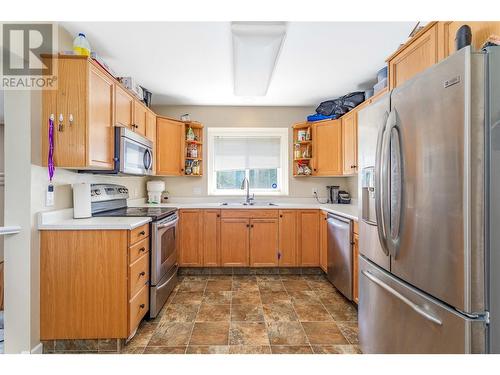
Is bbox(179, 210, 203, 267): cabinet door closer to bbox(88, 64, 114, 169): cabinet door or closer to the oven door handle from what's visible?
the oven door handle

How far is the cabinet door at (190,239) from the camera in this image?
3.28m

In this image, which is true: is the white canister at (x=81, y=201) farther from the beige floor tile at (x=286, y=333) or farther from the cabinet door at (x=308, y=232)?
the cabinet door at (x=308, y=232)

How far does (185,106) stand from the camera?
12.5 feet

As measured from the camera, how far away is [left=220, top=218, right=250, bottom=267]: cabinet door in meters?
3.29

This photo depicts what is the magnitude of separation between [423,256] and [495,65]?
0.77 m

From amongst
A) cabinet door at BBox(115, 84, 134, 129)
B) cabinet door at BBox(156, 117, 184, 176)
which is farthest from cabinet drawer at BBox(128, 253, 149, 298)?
cabinet door at BBox(156, 117, 184, 176)

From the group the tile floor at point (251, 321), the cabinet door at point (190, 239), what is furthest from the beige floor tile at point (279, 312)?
the cabinet door at point (190, 239)

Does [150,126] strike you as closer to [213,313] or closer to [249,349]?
[213,313]

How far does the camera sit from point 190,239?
10.8 feet

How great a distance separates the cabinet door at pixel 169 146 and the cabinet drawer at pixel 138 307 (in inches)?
69.1

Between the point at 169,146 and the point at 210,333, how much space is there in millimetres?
2469

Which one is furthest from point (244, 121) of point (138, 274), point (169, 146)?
point (138, 274)

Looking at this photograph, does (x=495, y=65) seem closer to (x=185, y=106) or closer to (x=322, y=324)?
(x=322, y=324)
